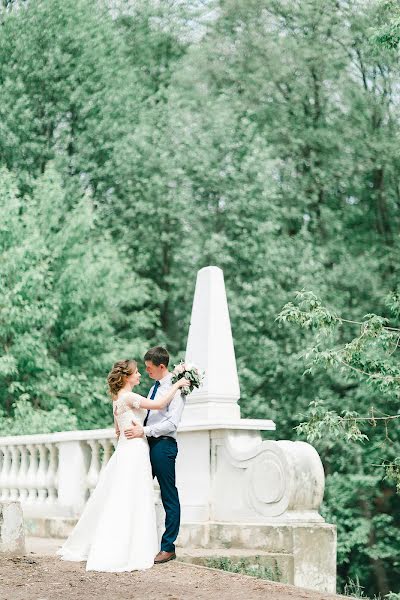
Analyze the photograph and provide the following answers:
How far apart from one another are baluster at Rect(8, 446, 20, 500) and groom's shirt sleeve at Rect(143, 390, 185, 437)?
519cm

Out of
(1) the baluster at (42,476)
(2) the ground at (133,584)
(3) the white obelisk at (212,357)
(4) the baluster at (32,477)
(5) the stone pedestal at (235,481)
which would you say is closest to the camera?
(2) the ground at (133,584)

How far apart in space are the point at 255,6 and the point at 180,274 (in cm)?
Result: 623

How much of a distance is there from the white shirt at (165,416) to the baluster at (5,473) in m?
5.39

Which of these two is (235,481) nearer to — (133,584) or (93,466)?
(93,466)

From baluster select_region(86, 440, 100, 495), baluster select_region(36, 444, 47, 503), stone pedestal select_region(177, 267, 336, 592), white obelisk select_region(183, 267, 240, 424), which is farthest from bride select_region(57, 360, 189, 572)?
baluster select_region(36, 444, 47, 503)

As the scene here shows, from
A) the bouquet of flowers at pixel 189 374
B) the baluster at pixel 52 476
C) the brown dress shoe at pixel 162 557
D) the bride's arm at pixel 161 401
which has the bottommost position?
the brown dress shoe at pixel 162 557

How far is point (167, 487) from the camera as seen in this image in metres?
8.22

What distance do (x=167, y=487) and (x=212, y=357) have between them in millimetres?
2234

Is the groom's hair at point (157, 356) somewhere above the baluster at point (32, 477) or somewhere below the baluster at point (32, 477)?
above

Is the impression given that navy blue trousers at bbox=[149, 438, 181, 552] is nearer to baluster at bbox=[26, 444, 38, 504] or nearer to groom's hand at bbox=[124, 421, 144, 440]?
groom's hand at bbox=[124, 421, 144, 440]

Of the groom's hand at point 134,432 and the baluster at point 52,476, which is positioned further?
the baluster at point 52,476

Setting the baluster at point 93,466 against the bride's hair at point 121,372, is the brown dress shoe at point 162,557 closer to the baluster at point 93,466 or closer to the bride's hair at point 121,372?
the bride's hair at point 121,372

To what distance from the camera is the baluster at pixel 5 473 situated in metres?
13.2

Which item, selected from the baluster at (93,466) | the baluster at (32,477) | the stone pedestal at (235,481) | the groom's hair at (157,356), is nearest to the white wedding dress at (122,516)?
the groom's hair at (157,356)
